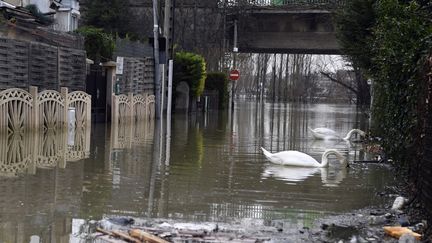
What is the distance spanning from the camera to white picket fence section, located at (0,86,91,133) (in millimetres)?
16578

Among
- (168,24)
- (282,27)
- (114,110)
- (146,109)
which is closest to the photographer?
(114,110)

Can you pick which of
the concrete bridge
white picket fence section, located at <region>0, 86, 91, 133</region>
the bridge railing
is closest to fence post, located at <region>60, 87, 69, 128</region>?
white picket fence section, located at <region>0, 86, 91, 133</region>

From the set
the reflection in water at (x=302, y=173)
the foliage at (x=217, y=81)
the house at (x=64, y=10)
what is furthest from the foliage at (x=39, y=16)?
the reflection in water at (x=302, y=173)

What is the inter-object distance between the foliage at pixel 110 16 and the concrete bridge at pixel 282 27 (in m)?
7.07

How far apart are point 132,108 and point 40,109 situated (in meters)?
7.55

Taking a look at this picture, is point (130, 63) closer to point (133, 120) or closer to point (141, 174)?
point (133, 120)

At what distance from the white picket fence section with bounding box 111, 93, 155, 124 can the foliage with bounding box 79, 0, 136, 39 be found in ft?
48.5

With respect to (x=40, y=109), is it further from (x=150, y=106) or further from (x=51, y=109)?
(x=150, y=106)

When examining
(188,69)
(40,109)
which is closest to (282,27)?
(188,69)

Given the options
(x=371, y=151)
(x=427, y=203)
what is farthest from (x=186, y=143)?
(x=427, y=203)

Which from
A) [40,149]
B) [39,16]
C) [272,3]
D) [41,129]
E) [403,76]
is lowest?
[40,149]

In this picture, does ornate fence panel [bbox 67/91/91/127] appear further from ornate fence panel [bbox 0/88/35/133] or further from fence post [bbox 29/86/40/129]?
ornate fence panel [bbox 0/88/35/133]

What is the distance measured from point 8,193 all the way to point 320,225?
13.6 feet

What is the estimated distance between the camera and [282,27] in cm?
3769
